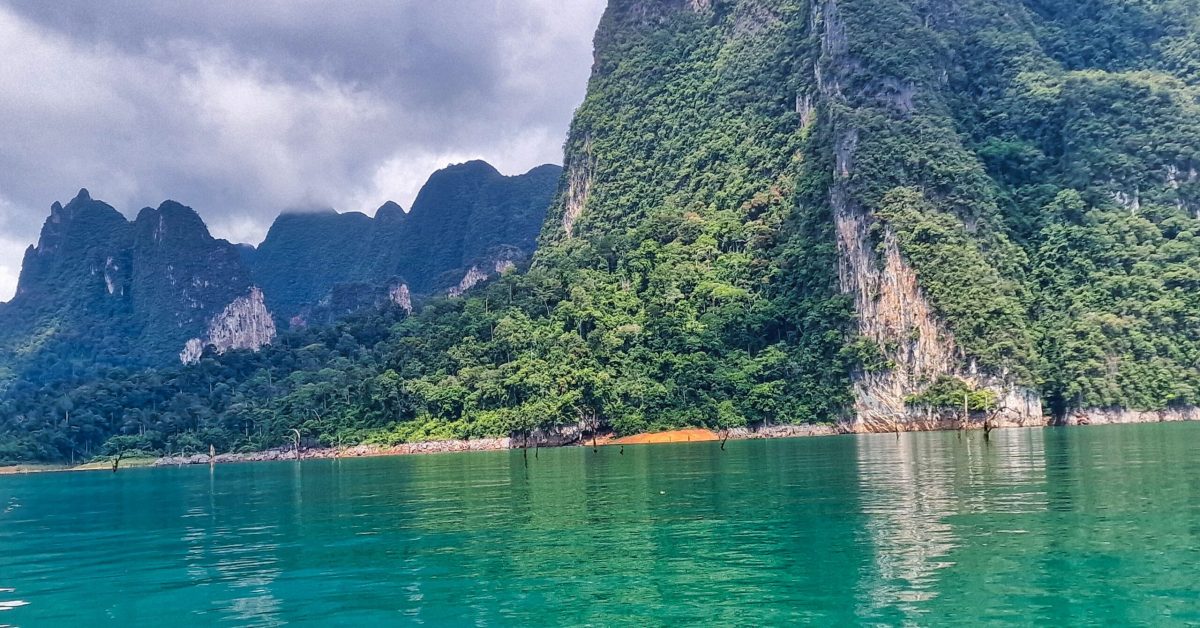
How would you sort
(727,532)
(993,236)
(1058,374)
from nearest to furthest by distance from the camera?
1. (727,532)
2. (1058,374)
3. (993,236)

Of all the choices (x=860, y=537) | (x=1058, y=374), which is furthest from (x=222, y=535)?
(x=1058, y=374)

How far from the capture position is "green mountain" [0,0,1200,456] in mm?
95750

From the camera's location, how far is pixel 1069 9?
146 metres

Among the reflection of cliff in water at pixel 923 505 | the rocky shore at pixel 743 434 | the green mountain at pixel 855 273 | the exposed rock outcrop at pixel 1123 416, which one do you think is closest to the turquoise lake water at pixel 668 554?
the reflection of cliff in water at pixel 923 505

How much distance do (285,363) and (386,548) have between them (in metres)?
139

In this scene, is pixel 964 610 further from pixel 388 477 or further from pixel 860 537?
pixel 388 477

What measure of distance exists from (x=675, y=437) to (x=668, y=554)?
3147 inches

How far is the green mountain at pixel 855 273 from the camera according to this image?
95750mm

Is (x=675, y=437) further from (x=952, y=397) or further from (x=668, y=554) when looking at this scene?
(x=668, y=554)

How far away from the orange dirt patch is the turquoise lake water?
5944 cm

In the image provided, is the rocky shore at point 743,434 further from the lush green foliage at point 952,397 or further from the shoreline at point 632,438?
the lush green foliage at point 952,397

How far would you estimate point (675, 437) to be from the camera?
99.1 meters

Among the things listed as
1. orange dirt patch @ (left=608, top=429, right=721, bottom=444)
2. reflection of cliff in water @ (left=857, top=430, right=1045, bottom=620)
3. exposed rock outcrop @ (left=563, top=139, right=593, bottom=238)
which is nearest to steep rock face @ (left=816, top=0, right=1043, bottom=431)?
orange dirt patch @ (left=608, top=429, right=721, bottom=444)

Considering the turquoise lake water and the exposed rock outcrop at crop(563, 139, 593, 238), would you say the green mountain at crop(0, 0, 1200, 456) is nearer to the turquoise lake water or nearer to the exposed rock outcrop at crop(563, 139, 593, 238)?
the exposed rock outcrop at crop(563, 139, 593, 238)
